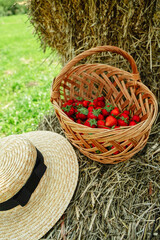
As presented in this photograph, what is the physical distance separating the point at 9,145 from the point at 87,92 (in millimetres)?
788

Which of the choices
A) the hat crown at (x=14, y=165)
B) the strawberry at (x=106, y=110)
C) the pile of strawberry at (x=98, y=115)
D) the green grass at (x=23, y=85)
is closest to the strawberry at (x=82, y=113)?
the pile of strawberry at (x=98, y=115)

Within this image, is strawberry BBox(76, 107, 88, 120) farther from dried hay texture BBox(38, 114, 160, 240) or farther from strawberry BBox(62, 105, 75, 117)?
dried hay texture BBox(38, 114, 160, 240)

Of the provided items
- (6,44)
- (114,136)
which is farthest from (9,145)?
(6,44)

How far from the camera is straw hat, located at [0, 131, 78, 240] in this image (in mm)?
933

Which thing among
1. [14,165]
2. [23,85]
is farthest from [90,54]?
[23,85]

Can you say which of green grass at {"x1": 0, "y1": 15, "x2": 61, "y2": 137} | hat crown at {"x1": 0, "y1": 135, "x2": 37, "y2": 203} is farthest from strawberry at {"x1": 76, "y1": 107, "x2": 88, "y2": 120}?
green grass at {"x1": 0, "y1": 15, "x2": 61, "y2": 137}

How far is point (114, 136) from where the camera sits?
931mm

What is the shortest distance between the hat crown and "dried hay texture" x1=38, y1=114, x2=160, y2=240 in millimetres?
366

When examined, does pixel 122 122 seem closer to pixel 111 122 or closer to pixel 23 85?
pixel 111 122

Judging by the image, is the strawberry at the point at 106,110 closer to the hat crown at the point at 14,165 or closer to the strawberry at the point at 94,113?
the strawberry at the point at 94,113

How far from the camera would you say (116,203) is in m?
1.09

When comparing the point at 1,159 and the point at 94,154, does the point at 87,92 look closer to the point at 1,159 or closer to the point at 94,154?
the point at 94,154

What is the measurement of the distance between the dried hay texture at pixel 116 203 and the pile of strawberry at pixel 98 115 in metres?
0.24

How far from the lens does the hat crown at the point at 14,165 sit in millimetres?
900
